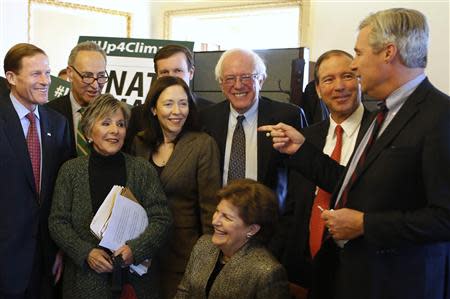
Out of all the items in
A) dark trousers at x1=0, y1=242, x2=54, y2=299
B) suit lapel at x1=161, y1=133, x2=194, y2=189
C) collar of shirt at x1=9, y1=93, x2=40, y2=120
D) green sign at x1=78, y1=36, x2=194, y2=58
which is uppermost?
green sign at x1=78, y1=36, x2=194, y2=58

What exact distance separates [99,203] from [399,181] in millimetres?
1215

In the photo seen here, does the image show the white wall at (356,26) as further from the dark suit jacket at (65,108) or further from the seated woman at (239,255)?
the seated woman at (239,255)

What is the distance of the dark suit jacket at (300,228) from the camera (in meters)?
2.16

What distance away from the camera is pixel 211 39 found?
6945 millimetres

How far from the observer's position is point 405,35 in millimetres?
1475

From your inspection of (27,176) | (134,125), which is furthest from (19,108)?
(134,125)

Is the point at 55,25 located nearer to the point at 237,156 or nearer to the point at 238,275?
the point at 237,156

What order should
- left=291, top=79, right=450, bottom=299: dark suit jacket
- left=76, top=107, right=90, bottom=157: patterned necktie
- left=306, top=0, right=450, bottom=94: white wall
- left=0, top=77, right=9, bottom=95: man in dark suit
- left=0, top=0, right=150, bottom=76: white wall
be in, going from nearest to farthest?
1. left=291, top=79, right=450, bottom=299: dark suit jacket
2. left=0, top=77, right=9, bottom=95: man in dark suit
3. left=76, top=107, right=90, bottom=157: patterned necktie
4. left=306, top=0, right=450, bottom=94: white wall
5. left=0, top=0, right=150, bottom=76: white wall

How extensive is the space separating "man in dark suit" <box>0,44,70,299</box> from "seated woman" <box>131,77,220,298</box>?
44 cm

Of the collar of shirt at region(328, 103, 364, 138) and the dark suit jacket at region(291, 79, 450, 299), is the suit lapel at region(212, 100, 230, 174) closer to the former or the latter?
the collar of shirt at region(328, 103, 364, 138)

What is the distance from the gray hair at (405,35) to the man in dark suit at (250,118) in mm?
976

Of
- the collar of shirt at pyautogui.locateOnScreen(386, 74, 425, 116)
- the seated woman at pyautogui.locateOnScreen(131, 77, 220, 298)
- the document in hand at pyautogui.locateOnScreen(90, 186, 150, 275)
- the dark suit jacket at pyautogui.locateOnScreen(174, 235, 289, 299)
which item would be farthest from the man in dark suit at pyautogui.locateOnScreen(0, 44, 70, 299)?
the collar of shirt at pyautogui.locateOnScreen(386, 74, 425, 116)

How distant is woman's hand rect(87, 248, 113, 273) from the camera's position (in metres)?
2.06

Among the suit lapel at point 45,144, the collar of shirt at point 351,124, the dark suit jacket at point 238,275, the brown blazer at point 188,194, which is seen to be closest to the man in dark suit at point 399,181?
the dark suit jacket at point 238,275
